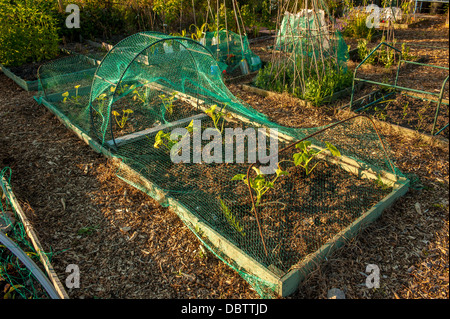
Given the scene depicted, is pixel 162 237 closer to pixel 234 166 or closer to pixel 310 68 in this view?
pixel 234 166

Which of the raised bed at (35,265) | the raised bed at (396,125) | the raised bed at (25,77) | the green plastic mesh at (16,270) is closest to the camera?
the raised bed at (35,265)

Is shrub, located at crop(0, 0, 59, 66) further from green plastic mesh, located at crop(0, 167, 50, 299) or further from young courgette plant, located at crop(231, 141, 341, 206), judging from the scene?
young courgette plant, located at crop(231, 141, 341, 206)

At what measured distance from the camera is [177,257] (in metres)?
3.18

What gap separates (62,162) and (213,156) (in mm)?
1981

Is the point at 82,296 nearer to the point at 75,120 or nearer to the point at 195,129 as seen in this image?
the point at 195,129

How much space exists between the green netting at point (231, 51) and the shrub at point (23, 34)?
12.0ft

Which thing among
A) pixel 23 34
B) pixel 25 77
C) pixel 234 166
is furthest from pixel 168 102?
pixel 23 34

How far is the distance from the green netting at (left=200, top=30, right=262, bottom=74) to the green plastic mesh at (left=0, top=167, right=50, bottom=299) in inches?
206

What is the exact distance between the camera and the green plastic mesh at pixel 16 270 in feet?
9.31

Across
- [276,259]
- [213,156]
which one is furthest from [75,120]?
[276,259]

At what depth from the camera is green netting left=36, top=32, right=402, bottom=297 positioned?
3.22m

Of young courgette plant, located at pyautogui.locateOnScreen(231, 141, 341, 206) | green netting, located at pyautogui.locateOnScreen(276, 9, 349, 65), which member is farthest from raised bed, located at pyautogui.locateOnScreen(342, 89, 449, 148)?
young courgette plant, located at pyautogui.locateOnScreen(231, 141, 341, 206)

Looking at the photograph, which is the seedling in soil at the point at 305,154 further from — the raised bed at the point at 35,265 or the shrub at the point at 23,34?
the shrub at the point at 23,34

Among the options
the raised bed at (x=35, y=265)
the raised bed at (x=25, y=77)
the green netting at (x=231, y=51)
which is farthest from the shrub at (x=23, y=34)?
the raised bed at (x=35, y=265)
